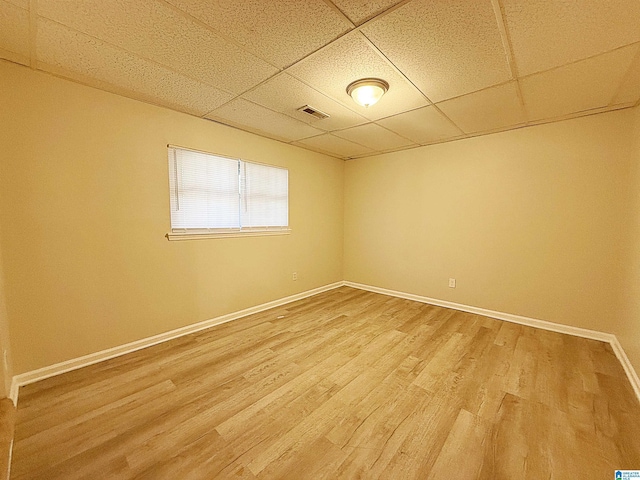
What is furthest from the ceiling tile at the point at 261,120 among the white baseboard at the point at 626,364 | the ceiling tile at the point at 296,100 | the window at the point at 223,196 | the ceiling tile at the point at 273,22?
the white baseboard at the point at 626,364

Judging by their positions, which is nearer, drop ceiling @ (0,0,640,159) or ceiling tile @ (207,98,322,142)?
drop ceiling @ (0,0,640,159)

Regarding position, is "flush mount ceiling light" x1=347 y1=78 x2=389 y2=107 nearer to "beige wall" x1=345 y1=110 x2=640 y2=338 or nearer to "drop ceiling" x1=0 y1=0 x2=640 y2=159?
"drop ceiling" x1=0 y1=0 x2=640 y2=159

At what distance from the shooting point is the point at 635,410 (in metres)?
1.73

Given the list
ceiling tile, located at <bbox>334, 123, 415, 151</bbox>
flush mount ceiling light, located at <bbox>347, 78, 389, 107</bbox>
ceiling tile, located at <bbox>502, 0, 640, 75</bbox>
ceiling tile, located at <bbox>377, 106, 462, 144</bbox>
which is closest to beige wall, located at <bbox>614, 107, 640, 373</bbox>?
ceiling tile, located at <bbox>502, 0, 640, 75</bbox>

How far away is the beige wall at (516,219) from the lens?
2.69 metres

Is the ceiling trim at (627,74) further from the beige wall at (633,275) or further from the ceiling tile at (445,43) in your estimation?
the ceiling tile at (445,43)

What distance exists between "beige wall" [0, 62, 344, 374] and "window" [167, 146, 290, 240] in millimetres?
119

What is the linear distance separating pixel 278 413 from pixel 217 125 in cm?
303

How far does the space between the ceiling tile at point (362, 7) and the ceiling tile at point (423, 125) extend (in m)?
1.44

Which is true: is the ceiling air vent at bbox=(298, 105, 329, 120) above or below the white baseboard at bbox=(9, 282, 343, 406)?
above

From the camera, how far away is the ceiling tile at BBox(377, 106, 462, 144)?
2760 mm

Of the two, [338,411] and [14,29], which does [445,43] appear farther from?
[14,29]

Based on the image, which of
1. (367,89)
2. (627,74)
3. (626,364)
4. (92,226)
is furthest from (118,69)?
(626,364)

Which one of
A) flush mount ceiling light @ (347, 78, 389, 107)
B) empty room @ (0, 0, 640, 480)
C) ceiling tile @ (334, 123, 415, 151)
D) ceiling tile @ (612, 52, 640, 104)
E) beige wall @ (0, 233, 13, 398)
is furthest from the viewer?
ceiling tile @ (334, 123, 415, 151)
